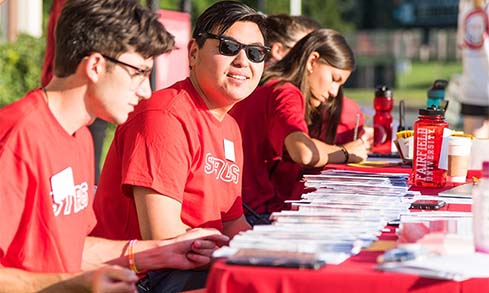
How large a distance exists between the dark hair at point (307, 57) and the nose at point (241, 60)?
1.30 m

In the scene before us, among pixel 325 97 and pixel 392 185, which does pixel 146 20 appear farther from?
pixel 325 97

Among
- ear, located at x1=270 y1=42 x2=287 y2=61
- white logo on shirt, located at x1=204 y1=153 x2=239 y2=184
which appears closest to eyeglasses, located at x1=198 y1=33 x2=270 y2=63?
white logo on shirt, located at x1=204 y1=153 x2=239 y2=184

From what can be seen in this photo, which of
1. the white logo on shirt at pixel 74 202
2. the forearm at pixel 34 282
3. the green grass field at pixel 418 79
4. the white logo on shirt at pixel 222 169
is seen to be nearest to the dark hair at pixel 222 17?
the white logo on shirt at pixel 222 169

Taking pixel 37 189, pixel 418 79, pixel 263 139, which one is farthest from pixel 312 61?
pixel 418 79

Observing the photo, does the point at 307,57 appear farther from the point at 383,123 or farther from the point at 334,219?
the point at 334,219

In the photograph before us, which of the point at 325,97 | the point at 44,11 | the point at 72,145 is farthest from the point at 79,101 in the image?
the point at 44,11

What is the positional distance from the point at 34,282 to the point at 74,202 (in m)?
0.26

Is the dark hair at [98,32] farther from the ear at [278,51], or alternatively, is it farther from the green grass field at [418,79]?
the green grass field at [418,79]

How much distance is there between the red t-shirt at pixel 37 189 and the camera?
257 cm

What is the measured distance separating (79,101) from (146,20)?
0.89 feet

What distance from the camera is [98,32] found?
2705mm

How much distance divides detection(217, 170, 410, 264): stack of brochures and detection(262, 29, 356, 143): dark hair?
117cm

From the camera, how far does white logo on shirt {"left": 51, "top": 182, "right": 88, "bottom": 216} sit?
8.84 ft

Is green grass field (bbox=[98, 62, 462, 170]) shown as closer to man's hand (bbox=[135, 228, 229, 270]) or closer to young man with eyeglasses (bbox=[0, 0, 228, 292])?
man's hand (bbox=[135, 228, 229, 270])
